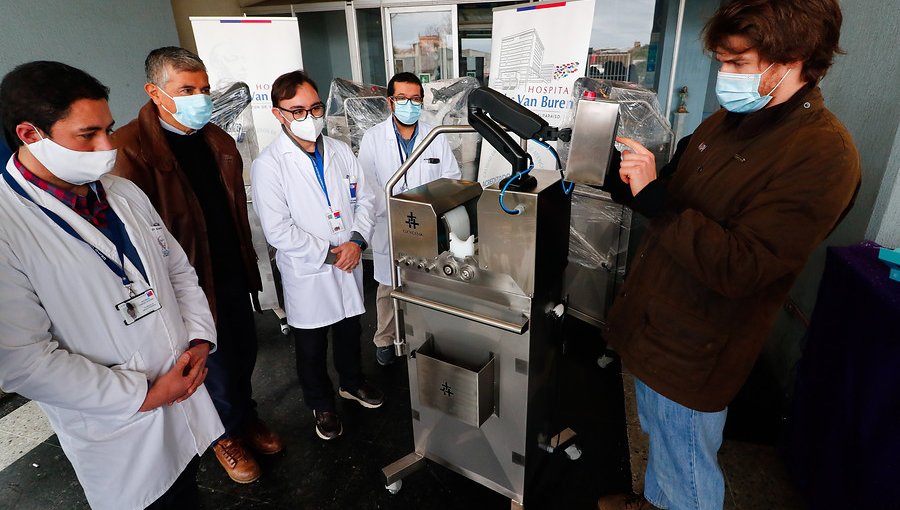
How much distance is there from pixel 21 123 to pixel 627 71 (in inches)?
175

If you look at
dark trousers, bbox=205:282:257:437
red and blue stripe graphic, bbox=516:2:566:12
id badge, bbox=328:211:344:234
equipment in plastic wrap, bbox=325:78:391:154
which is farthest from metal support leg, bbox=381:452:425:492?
red and blue stripe graphic, bbox=516:2:566:12

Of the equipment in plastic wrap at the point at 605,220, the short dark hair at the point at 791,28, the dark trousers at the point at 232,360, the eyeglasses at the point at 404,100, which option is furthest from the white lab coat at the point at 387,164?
the short dark hair at the point at 791,28

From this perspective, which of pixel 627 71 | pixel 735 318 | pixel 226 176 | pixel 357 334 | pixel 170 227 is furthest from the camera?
pixel 627 71

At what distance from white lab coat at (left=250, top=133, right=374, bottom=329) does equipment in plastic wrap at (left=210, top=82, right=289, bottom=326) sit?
2.82ft

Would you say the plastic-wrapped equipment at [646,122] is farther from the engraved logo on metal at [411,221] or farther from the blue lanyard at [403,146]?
the engraved logo on metal at [411,221]

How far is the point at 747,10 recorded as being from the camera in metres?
0.91

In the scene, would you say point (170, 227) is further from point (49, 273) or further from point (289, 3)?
point (289, 3)

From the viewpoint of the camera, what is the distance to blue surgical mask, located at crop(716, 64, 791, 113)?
0.96 meters

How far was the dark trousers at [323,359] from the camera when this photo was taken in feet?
6.33

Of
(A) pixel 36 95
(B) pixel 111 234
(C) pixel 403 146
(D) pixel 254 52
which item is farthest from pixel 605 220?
(D) pixel 254 52

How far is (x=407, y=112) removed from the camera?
234 centimetres

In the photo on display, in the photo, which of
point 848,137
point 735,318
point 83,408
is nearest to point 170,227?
point 83,408

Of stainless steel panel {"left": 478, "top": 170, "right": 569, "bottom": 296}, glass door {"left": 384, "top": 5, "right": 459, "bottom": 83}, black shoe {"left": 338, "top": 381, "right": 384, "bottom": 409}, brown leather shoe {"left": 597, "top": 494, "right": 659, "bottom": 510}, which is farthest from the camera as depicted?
glass door {"left": 384, "top": 5, "right": 459, "bottom": 83}

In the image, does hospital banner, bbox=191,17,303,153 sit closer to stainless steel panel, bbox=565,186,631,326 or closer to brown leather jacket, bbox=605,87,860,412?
stainless steel panel, bbox=565,186,631,326
